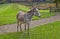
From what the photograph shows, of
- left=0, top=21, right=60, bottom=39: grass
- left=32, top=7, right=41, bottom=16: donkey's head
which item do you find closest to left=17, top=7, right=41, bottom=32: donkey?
left=32, top=7, right=41, bottom=16: donkey's head

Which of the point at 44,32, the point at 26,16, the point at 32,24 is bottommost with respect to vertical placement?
the point at 44,32

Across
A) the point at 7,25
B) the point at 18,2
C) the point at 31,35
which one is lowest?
the point at 31,35

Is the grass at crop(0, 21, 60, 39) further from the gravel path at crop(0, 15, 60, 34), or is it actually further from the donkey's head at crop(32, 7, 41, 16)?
the donkey's head at crop(32, 7, 41, 16)

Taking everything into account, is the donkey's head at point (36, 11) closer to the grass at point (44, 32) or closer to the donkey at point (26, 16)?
the donkey at point (26, 16)

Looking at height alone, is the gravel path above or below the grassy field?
below

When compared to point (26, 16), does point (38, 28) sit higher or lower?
lower

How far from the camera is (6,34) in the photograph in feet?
7.04

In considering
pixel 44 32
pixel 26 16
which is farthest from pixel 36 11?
pixel 44 32

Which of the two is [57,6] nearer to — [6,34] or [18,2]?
[18,2]

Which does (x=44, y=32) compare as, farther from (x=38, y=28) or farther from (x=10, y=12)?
(x=10, y=12)

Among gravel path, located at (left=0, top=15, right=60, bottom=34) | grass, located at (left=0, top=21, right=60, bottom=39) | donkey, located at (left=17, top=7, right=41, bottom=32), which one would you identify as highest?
donkey, located at (left=17, top=7, right=41, bottom=32)

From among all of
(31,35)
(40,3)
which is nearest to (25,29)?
(31,35)

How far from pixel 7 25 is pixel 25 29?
0.24m

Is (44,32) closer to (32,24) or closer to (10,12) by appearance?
(32,24)
